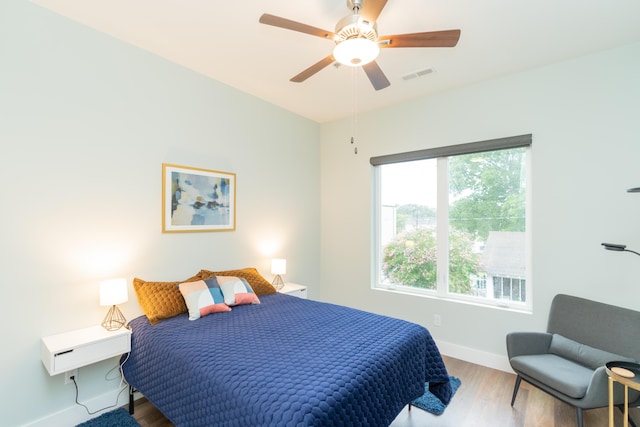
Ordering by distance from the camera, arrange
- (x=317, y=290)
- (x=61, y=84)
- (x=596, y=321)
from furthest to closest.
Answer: (x=317, y=290) → (x=596, y=321) → (x=61, y=84)

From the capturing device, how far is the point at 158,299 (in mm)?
2375

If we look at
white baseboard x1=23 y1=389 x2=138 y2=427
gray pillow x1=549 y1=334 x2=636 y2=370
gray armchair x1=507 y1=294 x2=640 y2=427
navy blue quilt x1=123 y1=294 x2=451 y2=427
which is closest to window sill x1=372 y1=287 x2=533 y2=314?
gray armchair x1=507 y1=294 x2=640 y2=427

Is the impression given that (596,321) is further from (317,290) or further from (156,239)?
(156,239)

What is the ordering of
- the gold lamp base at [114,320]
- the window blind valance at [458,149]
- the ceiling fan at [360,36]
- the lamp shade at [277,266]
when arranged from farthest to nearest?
the lamp shade at [277,266]
the window blind valance at [458,149]
the gold lamp base at [114,320]
the ceiling fan at [360,36]

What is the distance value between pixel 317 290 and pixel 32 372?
299cm

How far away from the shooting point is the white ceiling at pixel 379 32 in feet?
6.70

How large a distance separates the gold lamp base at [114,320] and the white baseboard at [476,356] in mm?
3108

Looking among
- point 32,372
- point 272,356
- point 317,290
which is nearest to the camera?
point 272,356

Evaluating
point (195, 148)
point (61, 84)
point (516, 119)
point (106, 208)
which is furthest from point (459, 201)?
point (61, 84)

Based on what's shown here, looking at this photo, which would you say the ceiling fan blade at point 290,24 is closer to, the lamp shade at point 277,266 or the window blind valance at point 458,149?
the window blind valance at point 458,149

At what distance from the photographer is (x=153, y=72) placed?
2660 millimetres

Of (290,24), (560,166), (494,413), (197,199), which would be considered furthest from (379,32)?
(494,413)

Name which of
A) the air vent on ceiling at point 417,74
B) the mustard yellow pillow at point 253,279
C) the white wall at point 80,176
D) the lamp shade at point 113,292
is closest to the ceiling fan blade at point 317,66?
the air vent on ceiling at point 417,74

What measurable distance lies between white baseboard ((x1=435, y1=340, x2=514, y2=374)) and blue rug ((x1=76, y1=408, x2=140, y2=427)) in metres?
2.92
